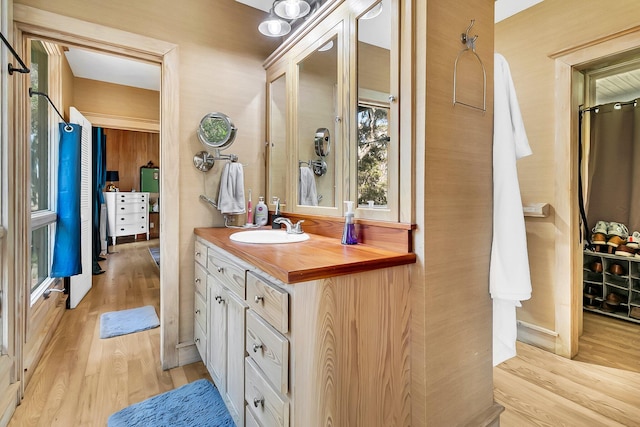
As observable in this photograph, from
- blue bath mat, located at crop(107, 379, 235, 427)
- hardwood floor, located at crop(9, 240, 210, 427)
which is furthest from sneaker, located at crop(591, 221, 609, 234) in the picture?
hardwood floor, located at crop(9, 240, 210, 427)

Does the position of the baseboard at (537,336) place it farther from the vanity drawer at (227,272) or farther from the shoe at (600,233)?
the vanity drawer at (227,272)

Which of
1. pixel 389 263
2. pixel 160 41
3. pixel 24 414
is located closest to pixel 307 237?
pixel 389 263

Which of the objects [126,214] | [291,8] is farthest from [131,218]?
Answer: [291,8]

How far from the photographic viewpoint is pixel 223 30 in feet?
6.89

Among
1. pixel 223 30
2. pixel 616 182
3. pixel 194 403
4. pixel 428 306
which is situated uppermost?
pixel 223 30

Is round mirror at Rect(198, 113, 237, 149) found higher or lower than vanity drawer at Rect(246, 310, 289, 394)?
higher

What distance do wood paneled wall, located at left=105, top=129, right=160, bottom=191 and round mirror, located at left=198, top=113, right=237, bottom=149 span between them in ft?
16.4

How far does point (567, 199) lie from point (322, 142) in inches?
68.4

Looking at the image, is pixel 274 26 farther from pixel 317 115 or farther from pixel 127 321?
pixel 127 321

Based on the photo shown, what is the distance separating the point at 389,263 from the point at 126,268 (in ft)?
14.9

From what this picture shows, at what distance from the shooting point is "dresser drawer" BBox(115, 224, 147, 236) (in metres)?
5.90

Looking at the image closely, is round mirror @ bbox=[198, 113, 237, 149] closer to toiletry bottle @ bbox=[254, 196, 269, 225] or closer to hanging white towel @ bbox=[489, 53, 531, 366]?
toiletry bottle @ bbox=[254, 196, 269, 225]

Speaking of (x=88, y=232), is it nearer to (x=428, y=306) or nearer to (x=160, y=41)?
(x=160, y=41)

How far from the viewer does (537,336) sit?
2244 mm
